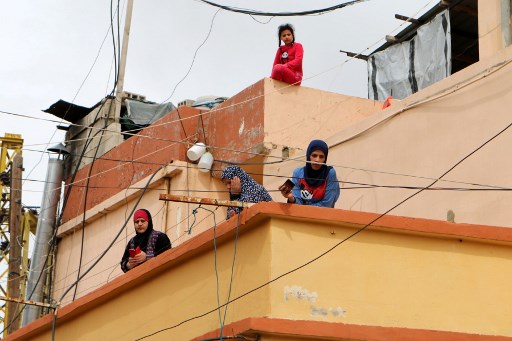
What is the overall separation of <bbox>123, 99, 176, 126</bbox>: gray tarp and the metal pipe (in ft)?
4.82

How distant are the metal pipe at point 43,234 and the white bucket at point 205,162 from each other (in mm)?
4326

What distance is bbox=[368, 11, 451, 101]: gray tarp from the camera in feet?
52.2

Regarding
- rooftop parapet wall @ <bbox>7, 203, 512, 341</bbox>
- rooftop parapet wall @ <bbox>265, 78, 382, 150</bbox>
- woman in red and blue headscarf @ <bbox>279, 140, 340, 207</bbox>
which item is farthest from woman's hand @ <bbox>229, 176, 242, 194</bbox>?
rooftop parapet wall @ <bbox>265, 78, 382, 150</bbox>

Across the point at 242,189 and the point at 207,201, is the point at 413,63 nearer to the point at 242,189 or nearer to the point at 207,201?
the point at 242,189

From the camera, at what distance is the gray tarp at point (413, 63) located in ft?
52.2

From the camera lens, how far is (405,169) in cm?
1225

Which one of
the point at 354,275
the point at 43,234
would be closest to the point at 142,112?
the point at 43,234

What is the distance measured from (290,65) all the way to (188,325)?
244 inches

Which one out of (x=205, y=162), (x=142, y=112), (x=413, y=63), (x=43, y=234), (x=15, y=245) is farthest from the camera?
(x=15, y=245)

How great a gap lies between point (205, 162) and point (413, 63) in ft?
12.2

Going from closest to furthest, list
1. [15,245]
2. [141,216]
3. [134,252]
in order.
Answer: [134,252], [141,216], [15,245]

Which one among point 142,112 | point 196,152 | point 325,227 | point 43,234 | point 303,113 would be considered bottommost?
point 325,227

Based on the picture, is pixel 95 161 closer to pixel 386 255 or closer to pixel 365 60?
pixel 365 60

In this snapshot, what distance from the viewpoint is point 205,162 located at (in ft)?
50.1
